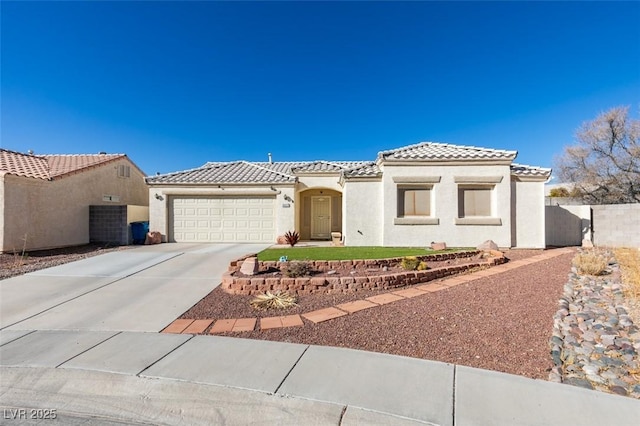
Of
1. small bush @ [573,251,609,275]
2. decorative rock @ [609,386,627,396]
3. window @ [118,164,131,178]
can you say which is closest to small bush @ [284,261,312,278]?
decorative rock @ [609,386,627,396]

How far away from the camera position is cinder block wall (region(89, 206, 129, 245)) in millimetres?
15891

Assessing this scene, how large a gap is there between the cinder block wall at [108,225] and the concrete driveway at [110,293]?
5141 mm

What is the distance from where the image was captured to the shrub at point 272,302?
19.9ft

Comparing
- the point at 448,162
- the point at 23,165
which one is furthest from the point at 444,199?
the point at 23,165

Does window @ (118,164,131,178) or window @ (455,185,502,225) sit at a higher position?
window @ (118,164,131,178)

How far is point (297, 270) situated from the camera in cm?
746

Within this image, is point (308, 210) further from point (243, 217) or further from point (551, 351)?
point (551, 351)

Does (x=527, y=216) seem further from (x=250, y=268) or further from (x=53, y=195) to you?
(x=53, y=195)

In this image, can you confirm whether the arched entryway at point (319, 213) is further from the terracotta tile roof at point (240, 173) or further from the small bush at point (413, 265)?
the small bush at point (413, 265)

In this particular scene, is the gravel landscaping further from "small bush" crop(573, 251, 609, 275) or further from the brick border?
"small bush" crop(573, 251, 609, 275)

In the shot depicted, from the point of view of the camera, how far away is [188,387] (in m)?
3.46

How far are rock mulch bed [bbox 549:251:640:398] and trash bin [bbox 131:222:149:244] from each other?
17194mm

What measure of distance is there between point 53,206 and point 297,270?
1365cm

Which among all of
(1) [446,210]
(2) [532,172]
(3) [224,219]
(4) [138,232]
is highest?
(2) [532,172]
